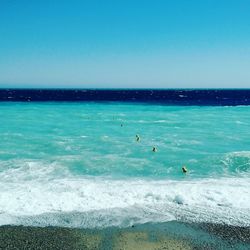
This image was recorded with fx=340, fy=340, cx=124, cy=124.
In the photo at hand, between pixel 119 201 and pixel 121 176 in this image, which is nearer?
pixel 119 201

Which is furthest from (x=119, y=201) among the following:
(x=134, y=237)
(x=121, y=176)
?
(x=121, y=176)

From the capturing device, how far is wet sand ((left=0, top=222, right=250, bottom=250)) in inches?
538

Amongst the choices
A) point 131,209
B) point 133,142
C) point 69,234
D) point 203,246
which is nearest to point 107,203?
point 131,209

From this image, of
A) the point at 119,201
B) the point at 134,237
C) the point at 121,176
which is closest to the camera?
the point at 134,237

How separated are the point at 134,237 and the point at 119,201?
14.9ft

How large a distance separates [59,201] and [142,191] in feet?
16.5

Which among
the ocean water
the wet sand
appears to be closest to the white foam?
the ocean water

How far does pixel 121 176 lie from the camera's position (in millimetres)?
24484

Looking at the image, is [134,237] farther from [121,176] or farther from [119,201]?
[121,176]

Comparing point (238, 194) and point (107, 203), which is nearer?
point (107, 203)

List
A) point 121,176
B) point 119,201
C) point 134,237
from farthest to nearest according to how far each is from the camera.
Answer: point 121,176
point 119,201
point 134,237

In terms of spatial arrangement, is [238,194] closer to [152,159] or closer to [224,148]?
[152,159]

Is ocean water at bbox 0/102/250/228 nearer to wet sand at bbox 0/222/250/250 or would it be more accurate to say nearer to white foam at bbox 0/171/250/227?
white foam at bbox 0/171/250/227

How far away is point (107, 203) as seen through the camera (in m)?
18.6
